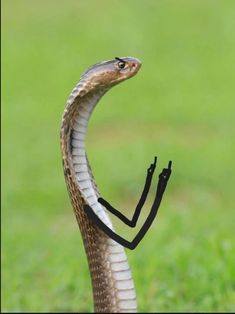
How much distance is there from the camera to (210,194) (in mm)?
9992

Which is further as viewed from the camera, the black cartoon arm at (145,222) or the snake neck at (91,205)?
the snake neck at (91,205)

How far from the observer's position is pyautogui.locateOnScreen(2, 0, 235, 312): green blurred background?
6.88m

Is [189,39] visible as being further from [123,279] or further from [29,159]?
[123,279]

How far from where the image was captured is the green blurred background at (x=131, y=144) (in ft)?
22.6

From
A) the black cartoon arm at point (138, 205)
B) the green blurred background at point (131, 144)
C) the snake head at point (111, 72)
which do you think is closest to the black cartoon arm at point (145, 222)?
the black cartoon arm at point (138, 205)

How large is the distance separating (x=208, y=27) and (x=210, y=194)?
34.8 feet

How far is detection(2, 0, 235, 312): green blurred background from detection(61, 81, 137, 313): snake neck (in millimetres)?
2867

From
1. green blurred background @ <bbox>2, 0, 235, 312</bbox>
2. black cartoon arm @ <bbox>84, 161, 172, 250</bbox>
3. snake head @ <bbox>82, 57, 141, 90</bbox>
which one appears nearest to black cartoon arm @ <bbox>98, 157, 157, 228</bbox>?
black cartoon arm @ <bbox>84, 161, 172, 250</bbox>

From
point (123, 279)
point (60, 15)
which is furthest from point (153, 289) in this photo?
point (60, 15)

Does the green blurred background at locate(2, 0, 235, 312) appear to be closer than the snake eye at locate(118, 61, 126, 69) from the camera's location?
No

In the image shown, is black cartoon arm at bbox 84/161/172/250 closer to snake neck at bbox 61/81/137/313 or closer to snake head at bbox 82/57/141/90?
snake neck at bbox 61/81/137/313

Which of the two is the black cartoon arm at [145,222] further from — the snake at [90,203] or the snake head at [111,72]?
the snake head at [111,72]

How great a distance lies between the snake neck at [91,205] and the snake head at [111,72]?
0.21 ft

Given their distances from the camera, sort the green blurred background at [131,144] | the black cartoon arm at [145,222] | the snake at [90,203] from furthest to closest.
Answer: the green blurred background at [131,144] → the snake at [90,203] → the black cartoon arm at [145,222]
